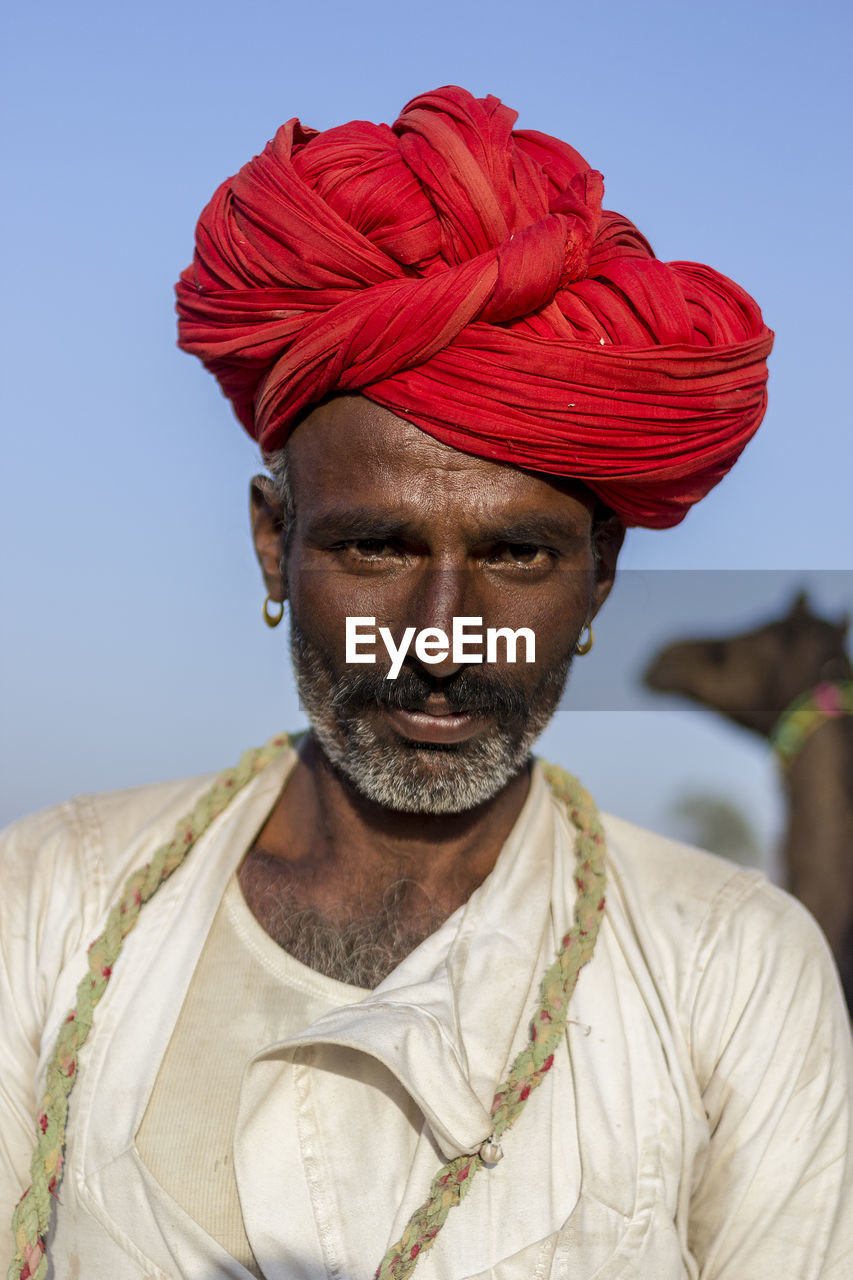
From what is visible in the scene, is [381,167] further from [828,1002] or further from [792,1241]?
[792,1241]

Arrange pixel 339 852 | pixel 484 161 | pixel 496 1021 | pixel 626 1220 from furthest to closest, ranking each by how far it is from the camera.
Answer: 1. pixel 339 852
2. pixel 484 161
3. pixel 496 1021
4. pixel 626 1220

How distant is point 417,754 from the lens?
7.61 ft

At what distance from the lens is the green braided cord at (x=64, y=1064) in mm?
2070

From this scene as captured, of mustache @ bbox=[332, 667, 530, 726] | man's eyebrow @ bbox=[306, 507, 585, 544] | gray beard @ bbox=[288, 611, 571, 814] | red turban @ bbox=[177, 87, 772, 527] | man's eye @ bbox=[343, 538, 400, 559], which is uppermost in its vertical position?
red turban @ bbox=[177, 87, 772, 527]

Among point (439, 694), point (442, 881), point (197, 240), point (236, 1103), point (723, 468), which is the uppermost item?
point (197, 240)

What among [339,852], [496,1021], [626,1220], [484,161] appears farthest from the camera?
[339,852]

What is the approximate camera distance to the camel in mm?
4949

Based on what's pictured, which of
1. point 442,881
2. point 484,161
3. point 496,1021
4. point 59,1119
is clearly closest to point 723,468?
point 484,161

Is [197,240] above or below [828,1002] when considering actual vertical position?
above

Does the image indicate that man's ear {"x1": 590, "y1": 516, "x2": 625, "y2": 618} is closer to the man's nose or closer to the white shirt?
the man's nose

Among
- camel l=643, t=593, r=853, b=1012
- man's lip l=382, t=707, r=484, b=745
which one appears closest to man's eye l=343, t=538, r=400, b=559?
man's lip l=382, t=707, r=484, b=745

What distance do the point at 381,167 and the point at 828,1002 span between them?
5.74 feet

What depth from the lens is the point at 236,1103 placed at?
2146 mm

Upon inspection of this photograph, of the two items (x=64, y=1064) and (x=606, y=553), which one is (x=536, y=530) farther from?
(x=64, y=1064)
